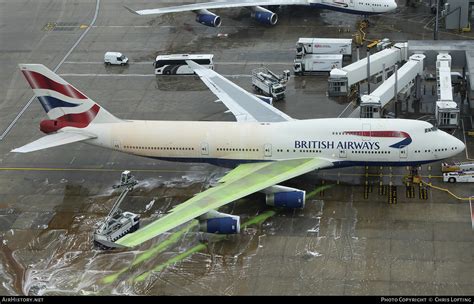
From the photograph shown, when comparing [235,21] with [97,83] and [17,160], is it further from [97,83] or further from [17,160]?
[17,160]

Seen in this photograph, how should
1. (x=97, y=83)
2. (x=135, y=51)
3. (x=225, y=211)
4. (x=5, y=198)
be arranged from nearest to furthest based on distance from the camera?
(x=225, y=211)
(x=5, y=198)
(x=97, y=83)
(x=135, y=51)

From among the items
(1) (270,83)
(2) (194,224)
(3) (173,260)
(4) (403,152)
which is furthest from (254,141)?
(1) (270,83)

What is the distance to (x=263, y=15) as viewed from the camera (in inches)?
3460

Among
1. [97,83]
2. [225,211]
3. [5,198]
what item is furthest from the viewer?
[97,83]

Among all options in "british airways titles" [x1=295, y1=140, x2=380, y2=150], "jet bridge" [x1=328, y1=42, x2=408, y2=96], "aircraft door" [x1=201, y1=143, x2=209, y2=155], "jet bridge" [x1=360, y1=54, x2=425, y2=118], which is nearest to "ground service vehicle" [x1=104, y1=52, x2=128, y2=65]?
"jet bridge" [x1=328, y1=42, x2=408, y2=96]

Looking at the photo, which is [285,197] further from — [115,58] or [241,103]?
[115,58]

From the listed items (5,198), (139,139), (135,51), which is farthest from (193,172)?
(135,51)

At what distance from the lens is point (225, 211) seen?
5397 cm

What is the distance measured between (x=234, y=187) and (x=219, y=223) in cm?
337

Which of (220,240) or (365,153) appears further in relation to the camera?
(365,153)

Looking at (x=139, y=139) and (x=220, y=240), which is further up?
(x=139, y=139)

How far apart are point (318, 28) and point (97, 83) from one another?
25931mm

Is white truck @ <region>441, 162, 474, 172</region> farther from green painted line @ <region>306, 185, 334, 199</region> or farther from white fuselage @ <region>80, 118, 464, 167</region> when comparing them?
green painted line @ <region>306, 185, 334, 199</region>

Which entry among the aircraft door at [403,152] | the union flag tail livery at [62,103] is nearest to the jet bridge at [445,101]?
the aircraft door at [403,152]
